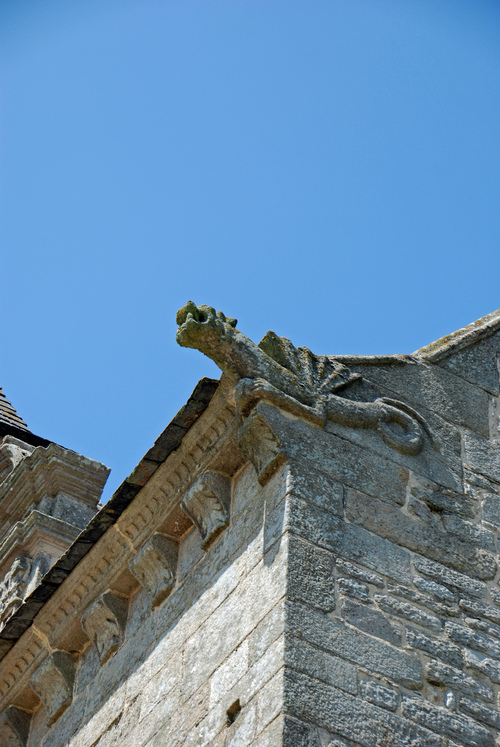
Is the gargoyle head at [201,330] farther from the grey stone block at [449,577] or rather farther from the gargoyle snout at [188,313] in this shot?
the grey stone block at [449,577]

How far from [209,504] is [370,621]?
1214 millimetres

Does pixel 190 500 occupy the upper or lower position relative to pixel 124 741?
upper

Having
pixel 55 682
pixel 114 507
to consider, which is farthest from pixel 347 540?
pixel 55 682

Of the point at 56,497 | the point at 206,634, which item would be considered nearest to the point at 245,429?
the point at 206,634

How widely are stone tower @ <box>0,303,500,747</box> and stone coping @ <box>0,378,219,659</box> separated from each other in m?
0.01

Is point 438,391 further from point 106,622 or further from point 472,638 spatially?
point 106,622

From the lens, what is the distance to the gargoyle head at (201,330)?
17.2 feet

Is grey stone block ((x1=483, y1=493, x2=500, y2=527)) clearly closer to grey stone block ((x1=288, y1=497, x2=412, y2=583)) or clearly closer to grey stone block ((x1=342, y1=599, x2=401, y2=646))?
grey stone block ((x1=288, y1=497, x2=412, y2=583))

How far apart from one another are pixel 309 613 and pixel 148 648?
4.65 feet

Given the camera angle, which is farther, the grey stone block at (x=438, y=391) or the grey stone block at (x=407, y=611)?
the grey stone block at (x=438, y=391)

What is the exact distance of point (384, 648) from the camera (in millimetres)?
4426

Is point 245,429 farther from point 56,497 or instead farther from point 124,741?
point 56,497

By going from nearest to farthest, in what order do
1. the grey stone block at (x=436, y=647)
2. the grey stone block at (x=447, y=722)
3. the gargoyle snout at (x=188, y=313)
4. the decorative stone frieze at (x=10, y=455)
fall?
the grey stone block at (x=447, y=722) < the grey stone block at (x=436, y=647) < the gargoyle snout at (x=188, y=313) < the decorative stone frieze at (x=10, y=455)

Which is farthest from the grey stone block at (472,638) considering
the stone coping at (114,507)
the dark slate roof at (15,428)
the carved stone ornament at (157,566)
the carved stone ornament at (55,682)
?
the dark slate roof at (15,428)
